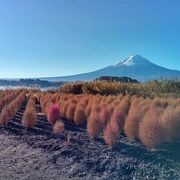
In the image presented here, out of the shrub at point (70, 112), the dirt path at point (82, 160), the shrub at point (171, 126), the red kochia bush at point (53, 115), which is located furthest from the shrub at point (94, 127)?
the shrub at point (70, 112)

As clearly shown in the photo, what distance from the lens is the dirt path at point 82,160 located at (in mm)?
11078

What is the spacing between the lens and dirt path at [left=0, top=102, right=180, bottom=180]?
36.3 ft

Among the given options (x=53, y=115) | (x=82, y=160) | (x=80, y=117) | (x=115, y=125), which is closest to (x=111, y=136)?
(x=115, y=125)

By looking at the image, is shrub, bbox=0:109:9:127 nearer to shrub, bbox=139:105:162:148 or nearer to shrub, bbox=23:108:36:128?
shrub, bbox=23:108:36:128

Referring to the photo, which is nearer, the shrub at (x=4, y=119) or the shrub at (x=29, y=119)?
the shrub at (x=29, y=119)

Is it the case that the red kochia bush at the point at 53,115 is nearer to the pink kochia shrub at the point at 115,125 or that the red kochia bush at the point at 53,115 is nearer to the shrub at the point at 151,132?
the pink kochia shrub at the point at 115,125

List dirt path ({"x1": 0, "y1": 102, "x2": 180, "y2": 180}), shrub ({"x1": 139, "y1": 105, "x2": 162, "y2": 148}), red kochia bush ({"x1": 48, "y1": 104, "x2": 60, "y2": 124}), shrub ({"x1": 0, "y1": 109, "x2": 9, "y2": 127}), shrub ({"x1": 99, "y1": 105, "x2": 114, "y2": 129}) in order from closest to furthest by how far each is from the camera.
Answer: dirt path ({"x1": 0, "y1": 102, "x2": 180, "y2": 180}) → shrub ({"x1": 139, "y1": 105, "x2": 162, "y2": 148}) → shrub ({"x1": 99, "y1": 105, "x2": 114, "y2": 129}) → red kochia bush ({"x1": 48, "y1": 104, "x2": 60, "y2": 124}) → shrub ({"x1": 0, "y1": 109, "x2": 9, "y2": 127})

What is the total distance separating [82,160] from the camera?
40.7 ft

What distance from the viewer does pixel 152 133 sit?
1281cm

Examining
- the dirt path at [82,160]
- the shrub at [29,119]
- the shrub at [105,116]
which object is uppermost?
the shrub at [105,116]

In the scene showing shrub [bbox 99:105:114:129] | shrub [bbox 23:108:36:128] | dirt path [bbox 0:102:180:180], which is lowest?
dirt path [bbox 0:102:180:180]

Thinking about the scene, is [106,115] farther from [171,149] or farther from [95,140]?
[171,149]

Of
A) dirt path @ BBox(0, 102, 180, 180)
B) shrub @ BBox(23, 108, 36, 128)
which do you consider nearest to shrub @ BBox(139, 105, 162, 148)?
dirt path @ BBox(0, 102, 180, 180)

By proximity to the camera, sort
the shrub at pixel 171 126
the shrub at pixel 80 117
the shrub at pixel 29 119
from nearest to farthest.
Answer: the shrub at pixel 171 126 < the shrub at pixel 80 117 < the shrub at pixel 29 119
